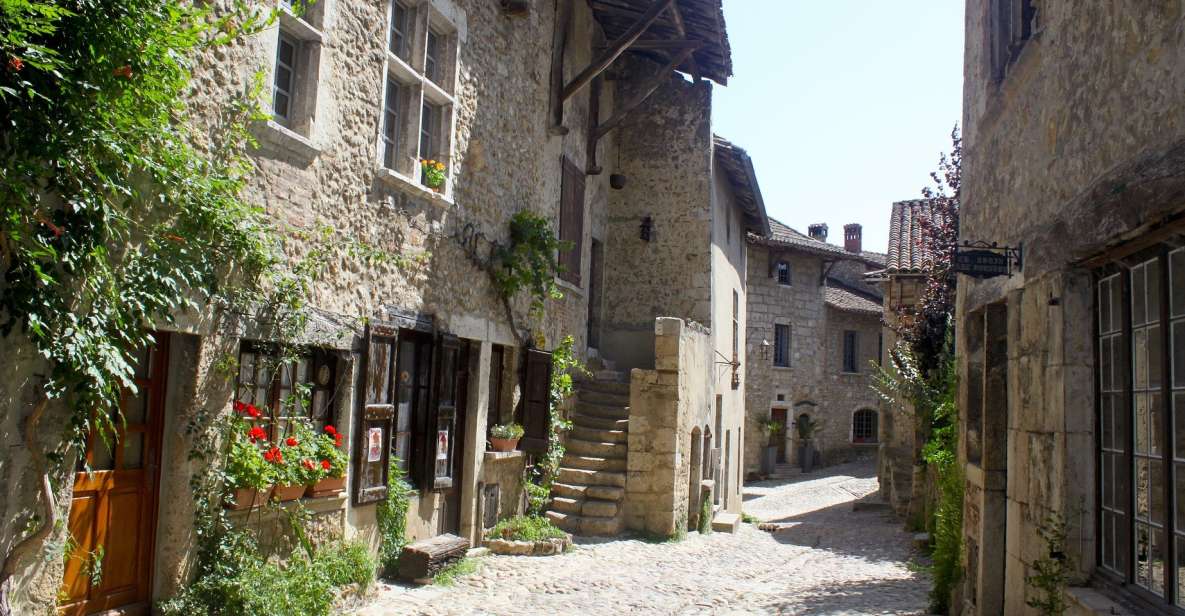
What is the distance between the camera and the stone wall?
1038 centimetres

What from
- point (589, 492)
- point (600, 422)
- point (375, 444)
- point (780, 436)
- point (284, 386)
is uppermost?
point (284, 386)

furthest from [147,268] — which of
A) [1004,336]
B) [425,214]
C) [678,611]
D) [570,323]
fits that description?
[570,323]

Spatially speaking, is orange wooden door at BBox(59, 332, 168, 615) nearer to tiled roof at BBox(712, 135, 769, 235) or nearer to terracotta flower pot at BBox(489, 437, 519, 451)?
terracotta flower pot at BBox(489, 437, 519, 451)

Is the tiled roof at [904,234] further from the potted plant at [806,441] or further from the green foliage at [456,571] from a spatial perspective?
the green foliage at [456,571]

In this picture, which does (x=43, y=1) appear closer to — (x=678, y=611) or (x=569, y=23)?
(x=678, y=611)

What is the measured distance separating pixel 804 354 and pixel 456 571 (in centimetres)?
2030

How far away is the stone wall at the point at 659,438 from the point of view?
1038cm

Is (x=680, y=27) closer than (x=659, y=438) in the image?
No

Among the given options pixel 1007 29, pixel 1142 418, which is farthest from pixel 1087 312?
pixel 1007 29

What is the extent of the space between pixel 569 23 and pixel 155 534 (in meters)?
7.70

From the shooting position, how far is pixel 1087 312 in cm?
441

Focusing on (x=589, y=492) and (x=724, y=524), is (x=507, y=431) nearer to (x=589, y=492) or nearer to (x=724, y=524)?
(x=589, y=492)

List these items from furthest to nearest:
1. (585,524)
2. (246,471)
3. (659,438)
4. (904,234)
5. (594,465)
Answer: (904,234)
(594,465)
(659,438)
(585,524)
(246,471)

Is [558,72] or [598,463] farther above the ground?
[558,72]
